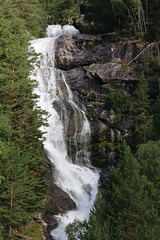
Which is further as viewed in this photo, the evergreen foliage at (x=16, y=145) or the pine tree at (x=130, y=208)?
the pine tree at (x=130, y=208)

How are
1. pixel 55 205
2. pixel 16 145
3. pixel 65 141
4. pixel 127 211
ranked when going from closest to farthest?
pixel 127 211, pixel 16 145, pixel 55 205, pixel 65 141

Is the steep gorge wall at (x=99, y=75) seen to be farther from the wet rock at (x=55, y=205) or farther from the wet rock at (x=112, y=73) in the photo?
the wet rock at (x=55, y=205)

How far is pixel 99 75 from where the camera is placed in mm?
35656

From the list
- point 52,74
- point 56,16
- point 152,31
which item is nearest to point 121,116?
point 52,74

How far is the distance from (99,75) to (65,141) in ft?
35.1

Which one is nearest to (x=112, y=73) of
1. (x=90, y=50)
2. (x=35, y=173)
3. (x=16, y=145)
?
(x=90, y=50)

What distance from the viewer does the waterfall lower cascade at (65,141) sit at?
2370 cm

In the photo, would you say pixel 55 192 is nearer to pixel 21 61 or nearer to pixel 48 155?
pixel 48 155

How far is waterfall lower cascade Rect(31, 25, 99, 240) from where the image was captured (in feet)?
77.8

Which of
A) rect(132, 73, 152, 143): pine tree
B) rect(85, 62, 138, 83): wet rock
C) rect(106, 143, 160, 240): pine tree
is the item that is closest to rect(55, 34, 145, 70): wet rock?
rect(85, 62, 138, 83): wet rock

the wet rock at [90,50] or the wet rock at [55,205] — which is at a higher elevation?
the wet rock at [90,50]

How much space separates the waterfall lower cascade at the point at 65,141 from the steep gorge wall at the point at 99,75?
1240mm

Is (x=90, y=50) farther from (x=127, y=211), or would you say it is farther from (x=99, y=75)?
(x=127, y=211)

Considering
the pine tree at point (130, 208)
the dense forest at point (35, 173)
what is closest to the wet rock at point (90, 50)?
the dense forest at point (35, 173)
